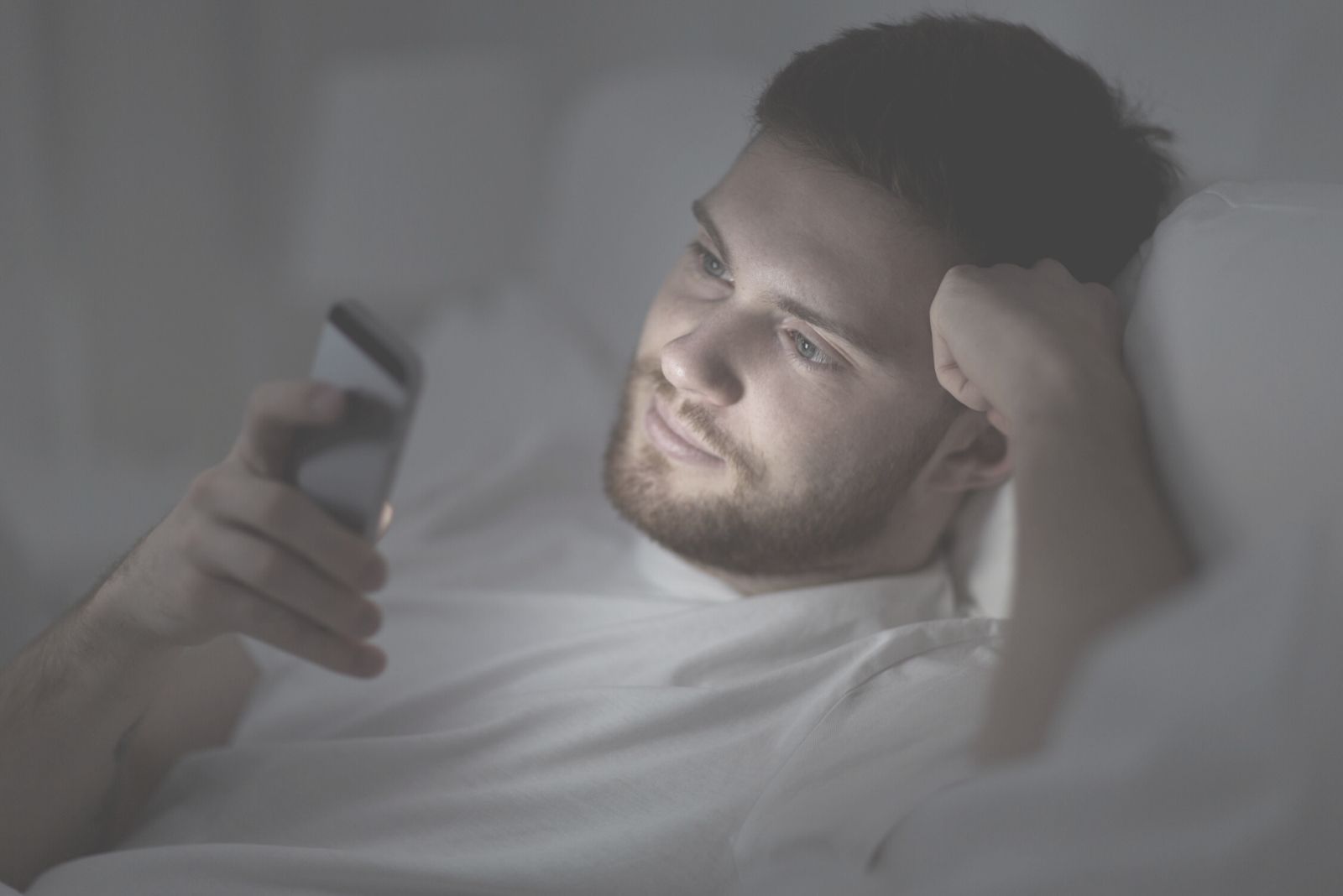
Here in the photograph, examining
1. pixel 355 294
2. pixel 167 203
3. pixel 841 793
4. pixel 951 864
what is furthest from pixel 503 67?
pixel 951 864

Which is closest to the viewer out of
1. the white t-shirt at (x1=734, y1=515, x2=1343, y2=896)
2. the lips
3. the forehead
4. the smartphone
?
the white t-shirt at (x1=734, y1=515, x2=1343, y2=896)

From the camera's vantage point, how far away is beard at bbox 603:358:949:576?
95cm

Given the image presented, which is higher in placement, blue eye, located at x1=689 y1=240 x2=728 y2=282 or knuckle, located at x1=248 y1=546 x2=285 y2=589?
blue eye, located at x1=689 y1=240 x2=728 y2=282

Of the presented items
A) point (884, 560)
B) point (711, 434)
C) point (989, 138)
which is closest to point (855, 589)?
point (884, 560)

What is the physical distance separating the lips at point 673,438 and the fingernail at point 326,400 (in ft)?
1.45

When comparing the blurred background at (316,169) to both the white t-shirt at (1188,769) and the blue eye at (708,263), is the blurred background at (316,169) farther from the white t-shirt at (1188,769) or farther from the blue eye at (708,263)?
the white t-shirt at (1188,769)

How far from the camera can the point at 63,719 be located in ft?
2.63

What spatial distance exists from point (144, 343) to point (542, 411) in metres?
0.57

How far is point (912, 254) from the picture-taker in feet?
2.91

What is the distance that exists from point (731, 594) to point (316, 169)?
1.00 m

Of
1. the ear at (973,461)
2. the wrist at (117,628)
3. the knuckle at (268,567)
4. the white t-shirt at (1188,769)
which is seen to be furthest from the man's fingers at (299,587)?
the ear at (973,461)

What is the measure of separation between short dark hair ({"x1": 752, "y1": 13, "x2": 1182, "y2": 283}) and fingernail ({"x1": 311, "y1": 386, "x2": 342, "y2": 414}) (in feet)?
1.74

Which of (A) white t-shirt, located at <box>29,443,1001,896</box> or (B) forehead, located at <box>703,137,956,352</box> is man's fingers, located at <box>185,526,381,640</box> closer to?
(A) white t-shirt, located at <box>29,443,1001,896</box>

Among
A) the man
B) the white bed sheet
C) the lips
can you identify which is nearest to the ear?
the man
